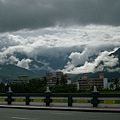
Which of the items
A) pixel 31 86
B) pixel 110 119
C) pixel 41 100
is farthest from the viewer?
pixel 31 86

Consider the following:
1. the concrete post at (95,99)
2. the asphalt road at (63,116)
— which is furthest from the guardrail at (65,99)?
the asphalt road at (63,116)

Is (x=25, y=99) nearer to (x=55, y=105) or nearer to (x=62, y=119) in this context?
(x=55, y=105)

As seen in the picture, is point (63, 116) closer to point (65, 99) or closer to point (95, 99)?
point (95, 99)

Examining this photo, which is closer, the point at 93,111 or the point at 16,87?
the point at 93,111

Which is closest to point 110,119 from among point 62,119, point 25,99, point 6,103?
point 62,119

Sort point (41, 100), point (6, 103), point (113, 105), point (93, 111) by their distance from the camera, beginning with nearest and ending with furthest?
point (93, 111), point (113, 105), point (41, 100), point (6, 103)

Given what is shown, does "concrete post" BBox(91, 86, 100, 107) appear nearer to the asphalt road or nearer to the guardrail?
the guardrail

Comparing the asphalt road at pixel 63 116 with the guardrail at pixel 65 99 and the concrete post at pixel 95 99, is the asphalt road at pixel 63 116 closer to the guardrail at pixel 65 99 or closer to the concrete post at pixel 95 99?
the guardrail at pixel 65 99

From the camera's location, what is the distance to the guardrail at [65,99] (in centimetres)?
2784

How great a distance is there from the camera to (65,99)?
101ft

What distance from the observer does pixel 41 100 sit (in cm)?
3284

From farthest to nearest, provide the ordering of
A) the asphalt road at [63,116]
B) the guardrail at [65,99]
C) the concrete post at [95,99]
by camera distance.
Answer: the concrete post at [95,99] < the guardrail at [65,99] < the asphalt road at [63,116]

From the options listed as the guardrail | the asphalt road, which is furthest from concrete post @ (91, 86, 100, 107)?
the asphalt road

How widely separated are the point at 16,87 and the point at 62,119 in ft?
415
